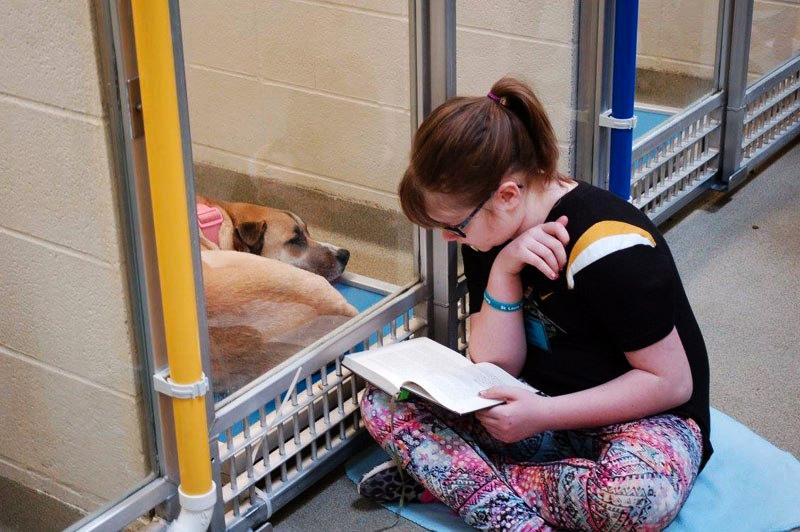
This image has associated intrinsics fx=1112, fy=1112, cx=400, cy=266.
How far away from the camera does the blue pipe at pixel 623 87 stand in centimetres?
209

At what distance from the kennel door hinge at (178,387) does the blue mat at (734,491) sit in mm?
431

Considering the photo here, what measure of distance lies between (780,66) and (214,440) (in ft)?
6.90

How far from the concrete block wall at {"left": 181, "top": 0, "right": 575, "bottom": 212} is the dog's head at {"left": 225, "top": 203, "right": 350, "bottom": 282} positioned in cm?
6

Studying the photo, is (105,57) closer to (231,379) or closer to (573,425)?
(231,379)

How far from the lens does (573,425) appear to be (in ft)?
5.34

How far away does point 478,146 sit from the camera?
1551 millimetres

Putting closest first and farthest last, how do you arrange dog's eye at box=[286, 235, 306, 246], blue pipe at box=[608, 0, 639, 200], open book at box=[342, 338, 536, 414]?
1. open book at box=[342, 338, 536, 414]
2. dog's eye at box=[286, 235, 306, 246]
3. blue pipe at box=[608, 0, 639, 200]

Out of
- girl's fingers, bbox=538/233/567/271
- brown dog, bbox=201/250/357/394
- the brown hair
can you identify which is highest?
the brown hair

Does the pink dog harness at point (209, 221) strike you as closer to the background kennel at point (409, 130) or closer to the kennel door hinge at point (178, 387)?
the background kennel at point (409, 130)

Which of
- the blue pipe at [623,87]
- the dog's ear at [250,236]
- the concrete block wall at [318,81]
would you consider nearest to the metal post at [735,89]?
the blue pipe at [623,87]

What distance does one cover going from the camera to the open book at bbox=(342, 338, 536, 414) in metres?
1.62

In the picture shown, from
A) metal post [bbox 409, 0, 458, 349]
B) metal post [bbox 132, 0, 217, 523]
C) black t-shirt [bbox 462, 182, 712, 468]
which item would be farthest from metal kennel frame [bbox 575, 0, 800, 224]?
metal post [bbox 132, 0, 217, 523]

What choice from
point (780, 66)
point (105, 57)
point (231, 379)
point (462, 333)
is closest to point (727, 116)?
point (780, 66)

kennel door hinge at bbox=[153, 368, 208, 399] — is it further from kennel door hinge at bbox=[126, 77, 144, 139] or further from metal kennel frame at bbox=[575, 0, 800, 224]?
metal kennel frame at bbox=[575, 0, 800, 224]
